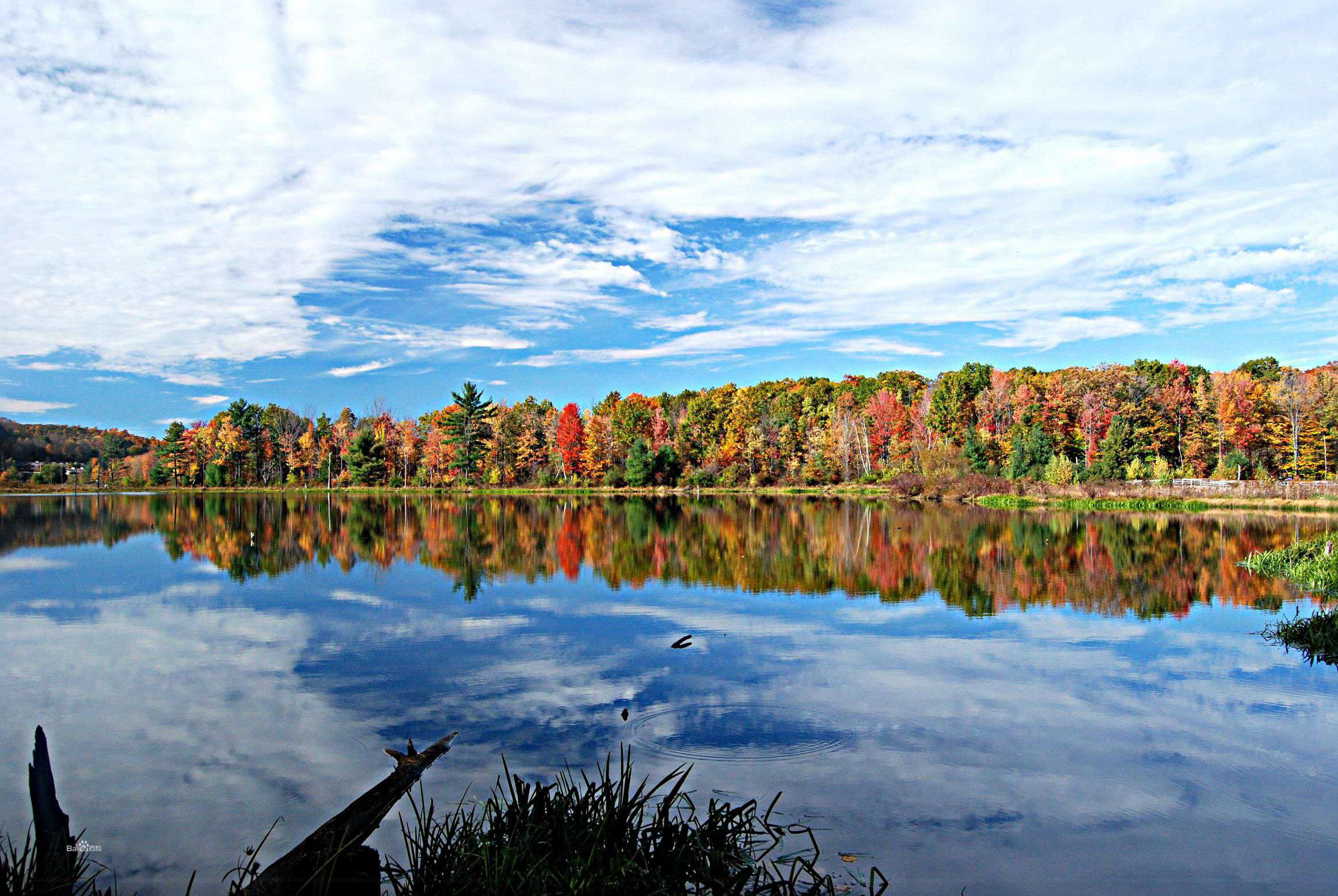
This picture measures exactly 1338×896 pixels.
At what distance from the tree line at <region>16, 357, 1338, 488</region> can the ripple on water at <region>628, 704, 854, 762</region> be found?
43.3 metres

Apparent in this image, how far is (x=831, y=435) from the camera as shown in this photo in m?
59.2

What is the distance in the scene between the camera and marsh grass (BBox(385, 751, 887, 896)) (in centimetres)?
358

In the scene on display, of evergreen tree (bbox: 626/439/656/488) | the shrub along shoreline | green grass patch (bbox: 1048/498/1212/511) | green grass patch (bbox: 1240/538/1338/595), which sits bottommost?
green grass patch (bbox: 1240/538/1338/595)

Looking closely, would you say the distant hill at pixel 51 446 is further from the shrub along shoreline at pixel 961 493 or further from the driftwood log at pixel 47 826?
the driftwood log at pixel 47 826

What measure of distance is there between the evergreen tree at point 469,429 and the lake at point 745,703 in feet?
142

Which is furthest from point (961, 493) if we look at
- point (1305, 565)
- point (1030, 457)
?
point (1305, 565)

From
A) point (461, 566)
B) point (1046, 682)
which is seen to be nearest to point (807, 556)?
point (461, 566)

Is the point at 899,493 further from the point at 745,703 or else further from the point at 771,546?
the point at 745,703

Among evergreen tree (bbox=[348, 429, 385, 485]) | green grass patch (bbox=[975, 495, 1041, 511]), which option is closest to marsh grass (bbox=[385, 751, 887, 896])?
green grass patch (bbox=[975, 495, 1041, 511])

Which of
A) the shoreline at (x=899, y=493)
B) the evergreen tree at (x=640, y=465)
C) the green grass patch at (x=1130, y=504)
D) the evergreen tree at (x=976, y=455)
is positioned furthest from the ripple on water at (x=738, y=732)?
the evergreen tree at (x=640, y=465)

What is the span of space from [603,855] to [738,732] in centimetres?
295

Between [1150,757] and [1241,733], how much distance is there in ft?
4.11

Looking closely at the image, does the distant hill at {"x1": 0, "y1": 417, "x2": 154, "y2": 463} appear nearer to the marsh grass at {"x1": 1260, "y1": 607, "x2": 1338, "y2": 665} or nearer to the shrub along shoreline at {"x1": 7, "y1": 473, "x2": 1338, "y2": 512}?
the shrub along shoreline at {"x1": 7, "y1": 473, "x2": 1338, "y2": 512}

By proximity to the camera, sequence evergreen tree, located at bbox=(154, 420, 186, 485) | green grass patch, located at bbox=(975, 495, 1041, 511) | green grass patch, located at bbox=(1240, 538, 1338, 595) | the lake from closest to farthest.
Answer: the lake
green grass patch, located at bbox=(1240, 538, 1338, 595)
green grass patch, located at bbox=(975, 495, 1041, 511)
evergreen tree, located at bbox=(154, 420, 186, 485)
